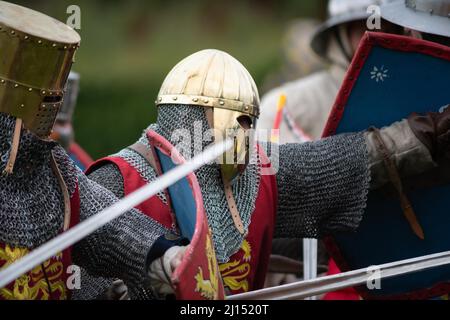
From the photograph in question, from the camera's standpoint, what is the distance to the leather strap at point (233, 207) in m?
5.49

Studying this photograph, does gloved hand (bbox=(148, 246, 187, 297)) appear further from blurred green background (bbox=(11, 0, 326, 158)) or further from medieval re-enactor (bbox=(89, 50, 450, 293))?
blurred green background (bbox=(11, 0, 326, 158))

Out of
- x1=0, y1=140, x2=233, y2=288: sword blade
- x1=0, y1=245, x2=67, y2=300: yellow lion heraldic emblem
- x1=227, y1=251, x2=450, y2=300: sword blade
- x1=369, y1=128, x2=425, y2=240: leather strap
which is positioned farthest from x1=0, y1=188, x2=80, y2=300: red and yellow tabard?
x1=369, y1=128, x2=425, y2=240: leather strap

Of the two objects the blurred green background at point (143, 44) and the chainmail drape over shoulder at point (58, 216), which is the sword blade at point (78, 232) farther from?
the blurred green background at point (143, 44)

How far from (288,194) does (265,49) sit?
37.0ft

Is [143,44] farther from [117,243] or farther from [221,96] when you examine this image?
[117,243]

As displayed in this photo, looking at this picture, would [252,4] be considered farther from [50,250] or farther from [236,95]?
[50,250]

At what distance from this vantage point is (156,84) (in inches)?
591

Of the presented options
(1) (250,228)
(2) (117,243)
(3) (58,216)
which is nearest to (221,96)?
(1) (250,228)

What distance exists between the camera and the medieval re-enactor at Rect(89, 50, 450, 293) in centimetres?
539

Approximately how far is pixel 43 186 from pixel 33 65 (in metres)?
0.50

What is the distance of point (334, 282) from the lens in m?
4.88

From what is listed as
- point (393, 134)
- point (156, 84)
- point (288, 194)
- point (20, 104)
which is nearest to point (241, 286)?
point (288, 194)

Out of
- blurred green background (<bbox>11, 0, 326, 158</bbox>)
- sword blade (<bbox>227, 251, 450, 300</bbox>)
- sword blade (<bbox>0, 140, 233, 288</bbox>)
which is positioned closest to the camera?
sword blade (<bbox>0, 140, 233, 288</bbox>)

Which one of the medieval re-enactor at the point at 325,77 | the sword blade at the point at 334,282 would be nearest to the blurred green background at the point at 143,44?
the medieval re-enactor at the point at 325,77
